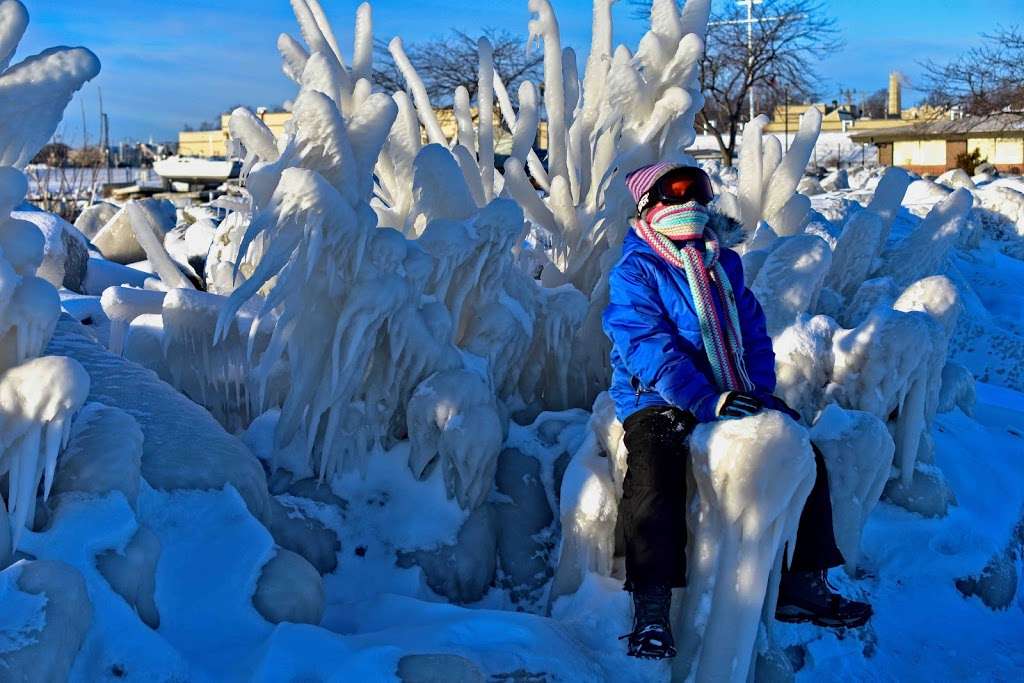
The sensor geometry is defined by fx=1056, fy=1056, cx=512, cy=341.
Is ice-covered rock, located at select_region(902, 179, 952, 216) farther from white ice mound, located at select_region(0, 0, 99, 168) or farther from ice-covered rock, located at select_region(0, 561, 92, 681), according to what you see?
ice-covered rock, located at select_region(0, 561, 92, 681)

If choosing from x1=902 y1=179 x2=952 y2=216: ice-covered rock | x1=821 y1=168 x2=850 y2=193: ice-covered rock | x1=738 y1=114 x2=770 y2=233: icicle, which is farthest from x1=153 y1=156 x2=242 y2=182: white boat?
x1=738 y1=114 x2=770 y2=233: icicle

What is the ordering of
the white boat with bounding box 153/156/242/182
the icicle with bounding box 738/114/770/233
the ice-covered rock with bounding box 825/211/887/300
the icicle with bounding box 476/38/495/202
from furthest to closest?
the white boat with bounding box 153/156/242/182
the icicle with bounding box 476/38/495/202
the ice-covered rock with bounding box 825/211/887/300
the icicle with bounding box 738/114/770/233

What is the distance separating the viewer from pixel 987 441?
5.52 metres

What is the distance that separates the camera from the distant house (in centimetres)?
3138

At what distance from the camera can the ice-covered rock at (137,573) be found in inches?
115

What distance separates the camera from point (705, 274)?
11.4 ft

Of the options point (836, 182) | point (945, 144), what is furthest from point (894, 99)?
point (836, 182)

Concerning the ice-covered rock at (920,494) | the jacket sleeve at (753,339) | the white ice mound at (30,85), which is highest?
the white ice mound at (30,85)

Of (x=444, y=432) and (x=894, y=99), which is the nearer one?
(x=444, y=432)

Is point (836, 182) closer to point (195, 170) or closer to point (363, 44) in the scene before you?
point (363, 44)

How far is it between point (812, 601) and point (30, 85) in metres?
2.71

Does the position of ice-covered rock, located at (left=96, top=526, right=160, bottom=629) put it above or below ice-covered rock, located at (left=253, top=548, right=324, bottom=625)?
above

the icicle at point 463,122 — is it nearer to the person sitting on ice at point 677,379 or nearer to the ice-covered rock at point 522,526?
the ice-covered rock at point 522,526

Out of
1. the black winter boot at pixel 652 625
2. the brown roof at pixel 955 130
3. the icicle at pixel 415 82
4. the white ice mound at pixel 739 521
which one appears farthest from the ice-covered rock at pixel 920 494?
the brown roof at pixel 955 130
